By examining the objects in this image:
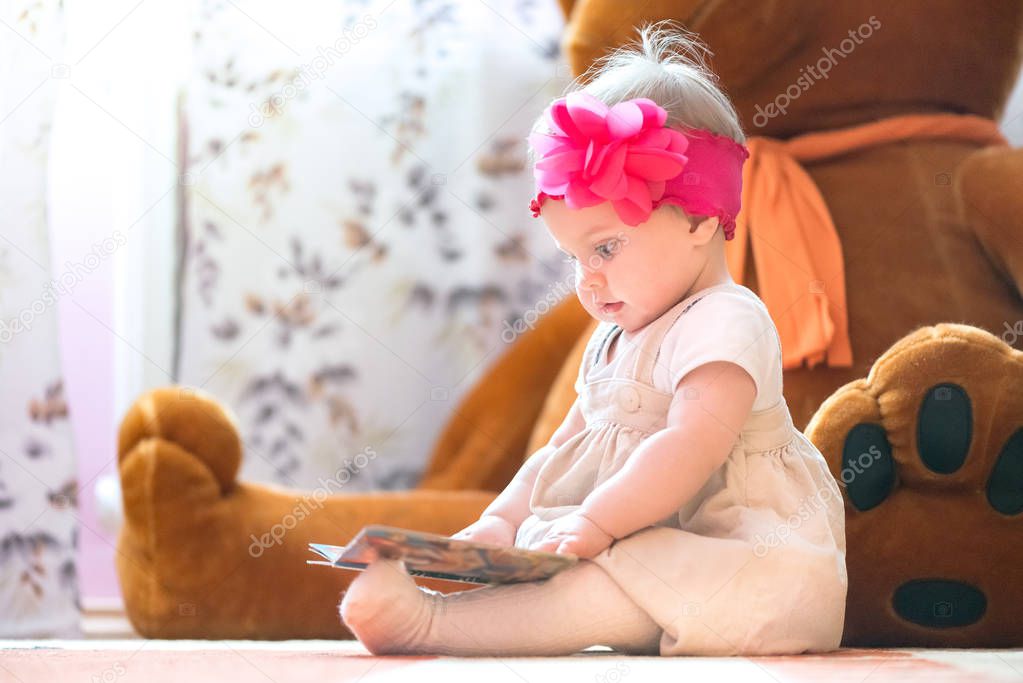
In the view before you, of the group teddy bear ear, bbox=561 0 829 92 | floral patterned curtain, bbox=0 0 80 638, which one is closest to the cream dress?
teddy bear ear, bbox=561 0 829 92

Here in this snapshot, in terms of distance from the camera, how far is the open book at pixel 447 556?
2.55 feet

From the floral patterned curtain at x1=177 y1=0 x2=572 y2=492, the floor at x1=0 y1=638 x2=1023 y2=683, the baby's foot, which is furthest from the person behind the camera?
the floral patterned curtain at x1=177 y1=0 x2=572 y2=492

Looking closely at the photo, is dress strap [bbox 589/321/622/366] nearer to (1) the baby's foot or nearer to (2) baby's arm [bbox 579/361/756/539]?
(2) baby's arm [bbox 579/361/756/539]

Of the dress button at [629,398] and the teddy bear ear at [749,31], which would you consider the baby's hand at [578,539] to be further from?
the teddy bear ear at [749,31]

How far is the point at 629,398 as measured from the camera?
0.97 meters

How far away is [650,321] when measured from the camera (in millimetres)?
986

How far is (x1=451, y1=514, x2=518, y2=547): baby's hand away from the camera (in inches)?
38.2

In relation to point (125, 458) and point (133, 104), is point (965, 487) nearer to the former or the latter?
point (125, 458)

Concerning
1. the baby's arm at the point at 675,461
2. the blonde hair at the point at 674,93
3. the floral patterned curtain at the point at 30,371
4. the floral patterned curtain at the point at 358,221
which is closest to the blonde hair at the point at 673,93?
the blonde hair at the point at 674,93

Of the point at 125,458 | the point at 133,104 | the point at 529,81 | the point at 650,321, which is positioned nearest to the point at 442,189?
the point at 529,81

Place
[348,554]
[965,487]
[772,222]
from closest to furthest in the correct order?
1. [348,554]
2. [965,487]
3. [772,222]

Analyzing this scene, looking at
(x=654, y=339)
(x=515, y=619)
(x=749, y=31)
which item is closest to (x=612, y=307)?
(x=654, y=339)

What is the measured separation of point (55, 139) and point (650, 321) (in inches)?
57.0

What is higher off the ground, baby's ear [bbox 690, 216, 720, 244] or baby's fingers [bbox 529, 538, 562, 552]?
baby's ear [bbox 690, 216, 720, 244]
